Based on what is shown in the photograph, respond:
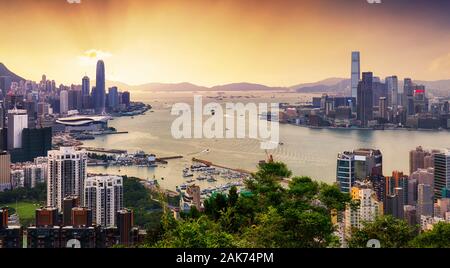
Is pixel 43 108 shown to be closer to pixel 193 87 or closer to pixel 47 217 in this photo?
pixel 47 217

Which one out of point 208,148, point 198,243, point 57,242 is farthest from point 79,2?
point 198,243

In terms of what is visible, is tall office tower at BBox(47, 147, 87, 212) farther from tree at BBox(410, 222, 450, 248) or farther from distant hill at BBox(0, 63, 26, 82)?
tree at BBox(410, 222, 450, 248)

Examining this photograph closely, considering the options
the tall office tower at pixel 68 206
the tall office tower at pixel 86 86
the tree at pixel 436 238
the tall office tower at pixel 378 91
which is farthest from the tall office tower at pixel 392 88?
the tall office tower at pixel 68 206

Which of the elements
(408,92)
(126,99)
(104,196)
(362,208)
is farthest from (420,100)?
(104,196)

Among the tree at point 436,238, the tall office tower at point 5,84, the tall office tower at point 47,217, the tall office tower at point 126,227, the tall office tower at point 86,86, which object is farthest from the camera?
the tall office tower at point 86,86

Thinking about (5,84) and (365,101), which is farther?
(365,101)

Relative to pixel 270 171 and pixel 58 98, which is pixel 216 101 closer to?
pixel 270 171

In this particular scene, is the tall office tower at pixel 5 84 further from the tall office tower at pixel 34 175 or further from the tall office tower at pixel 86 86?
the tall office tower at pixel 34 175

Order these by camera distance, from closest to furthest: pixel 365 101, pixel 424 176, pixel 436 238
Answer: pixel 436 238, pixel 424 176, pixel 365 101
